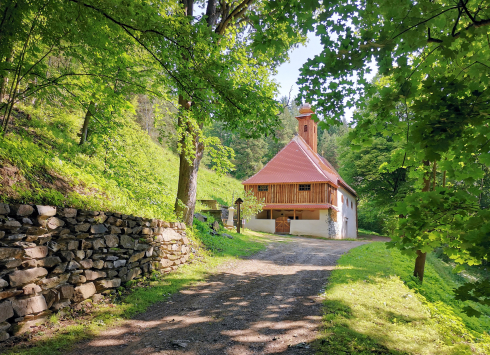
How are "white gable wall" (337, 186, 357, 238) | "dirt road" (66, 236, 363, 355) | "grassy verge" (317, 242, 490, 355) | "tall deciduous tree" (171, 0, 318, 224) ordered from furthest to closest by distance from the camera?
"white gable wall" (337, 186, 357, 238) → "grassy verge" (317, 242, 490, 355) → "dirt road" (66, 236, 363, 355) → "tall deciduous tree" (171, 0, 318, 224)

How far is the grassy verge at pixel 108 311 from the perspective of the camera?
3748 mm

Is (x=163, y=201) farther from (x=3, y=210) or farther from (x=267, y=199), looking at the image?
(x=267, y=199)

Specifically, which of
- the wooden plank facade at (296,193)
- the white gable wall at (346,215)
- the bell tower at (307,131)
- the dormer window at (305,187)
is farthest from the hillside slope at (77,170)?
the bell tower at (307,131)

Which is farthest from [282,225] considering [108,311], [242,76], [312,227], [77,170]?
[108,311]

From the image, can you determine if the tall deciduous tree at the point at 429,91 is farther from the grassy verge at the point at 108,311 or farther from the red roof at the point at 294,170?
the red roof at the point at 294,170

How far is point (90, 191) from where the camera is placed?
6375mm

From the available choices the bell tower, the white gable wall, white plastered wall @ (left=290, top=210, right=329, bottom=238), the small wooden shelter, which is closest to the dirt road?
white plastered wall @ (left=290, top=210, right=329, bottom=238)

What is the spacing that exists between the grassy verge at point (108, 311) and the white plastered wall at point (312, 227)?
1510cm

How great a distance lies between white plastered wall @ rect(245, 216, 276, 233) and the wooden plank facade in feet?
→ 6.18

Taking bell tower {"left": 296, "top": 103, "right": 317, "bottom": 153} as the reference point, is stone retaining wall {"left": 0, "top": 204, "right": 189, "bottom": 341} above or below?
below

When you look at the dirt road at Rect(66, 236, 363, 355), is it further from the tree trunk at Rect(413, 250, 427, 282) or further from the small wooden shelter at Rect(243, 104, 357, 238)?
the small wooden shelter at Rect(243, 104, 357, 238)

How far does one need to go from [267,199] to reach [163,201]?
1790 centimetres

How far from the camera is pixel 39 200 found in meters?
4.53

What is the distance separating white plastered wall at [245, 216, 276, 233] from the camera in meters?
24.0
